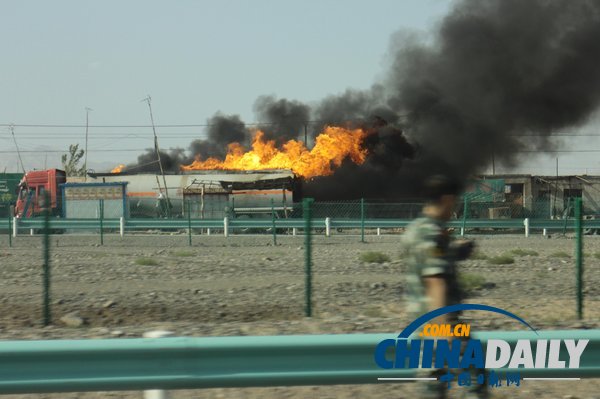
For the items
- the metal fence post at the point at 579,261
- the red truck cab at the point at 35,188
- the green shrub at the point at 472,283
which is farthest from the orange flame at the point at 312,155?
the metal fence post at the point at 579,261

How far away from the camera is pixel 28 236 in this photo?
3042 cm

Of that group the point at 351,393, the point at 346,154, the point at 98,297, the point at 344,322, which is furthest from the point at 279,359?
the point at 346,154

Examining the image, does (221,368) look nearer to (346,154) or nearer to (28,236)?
(28,236)

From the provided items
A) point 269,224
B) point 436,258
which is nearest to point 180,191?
point 269,224

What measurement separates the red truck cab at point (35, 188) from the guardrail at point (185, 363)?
1413 inches

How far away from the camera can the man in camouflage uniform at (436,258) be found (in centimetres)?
518

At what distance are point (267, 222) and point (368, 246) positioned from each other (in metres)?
5.44

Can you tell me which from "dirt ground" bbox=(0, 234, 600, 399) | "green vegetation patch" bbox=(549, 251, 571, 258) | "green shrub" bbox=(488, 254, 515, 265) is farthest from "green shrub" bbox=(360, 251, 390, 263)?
"green vegetation patch" bbox=(549, 251, 571, 258)

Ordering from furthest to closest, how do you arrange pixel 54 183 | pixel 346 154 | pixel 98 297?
pixel 346 154, pixel 54 183, pixel 98 297

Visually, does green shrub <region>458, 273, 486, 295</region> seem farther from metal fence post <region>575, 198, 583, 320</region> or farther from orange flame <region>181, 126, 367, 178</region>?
orange flame <region>181, 126, 367, 178</region>

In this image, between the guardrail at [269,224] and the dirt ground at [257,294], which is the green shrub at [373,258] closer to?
the dirt ground at [257,294]

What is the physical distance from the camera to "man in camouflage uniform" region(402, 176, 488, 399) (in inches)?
204

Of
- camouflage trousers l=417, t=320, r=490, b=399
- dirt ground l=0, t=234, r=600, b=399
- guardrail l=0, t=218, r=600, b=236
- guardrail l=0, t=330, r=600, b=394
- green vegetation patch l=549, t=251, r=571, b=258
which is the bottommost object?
dirt ground l=0, t=234, r=600, b=399

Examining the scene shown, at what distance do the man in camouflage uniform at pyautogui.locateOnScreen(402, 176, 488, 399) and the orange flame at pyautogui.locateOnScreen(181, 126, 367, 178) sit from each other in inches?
1559
